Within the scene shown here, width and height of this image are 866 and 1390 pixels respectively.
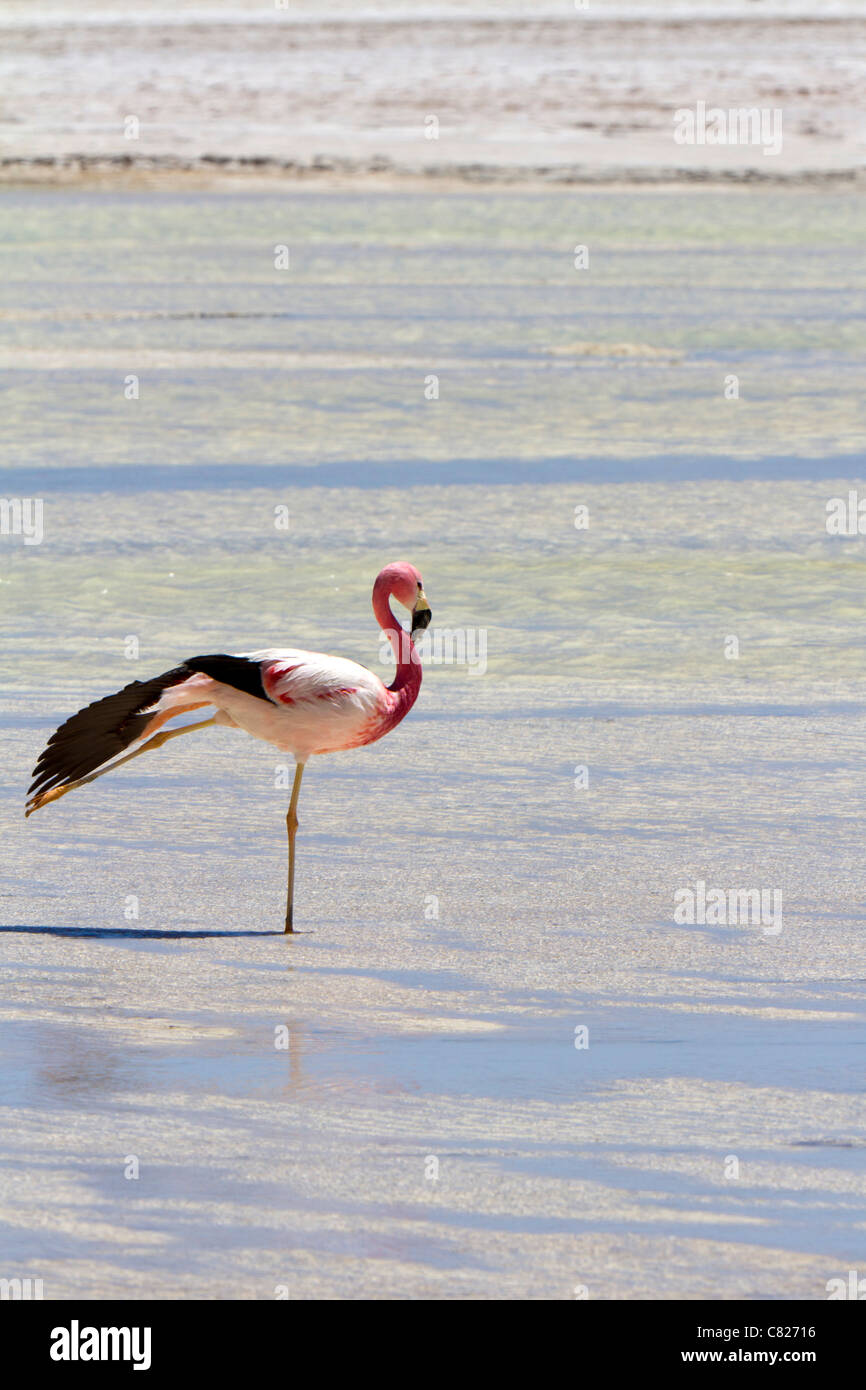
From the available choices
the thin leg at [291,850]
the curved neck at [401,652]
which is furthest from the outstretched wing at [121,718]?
the curved neck at [401,652]

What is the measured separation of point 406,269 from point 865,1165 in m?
20.8

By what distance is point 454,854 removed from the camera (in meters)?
7.16

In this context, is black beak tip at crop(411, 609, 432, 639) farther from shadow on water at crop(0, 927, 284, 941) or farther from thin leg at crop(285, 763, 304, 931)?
shadow on water at crop(0, 927, 284, 941)

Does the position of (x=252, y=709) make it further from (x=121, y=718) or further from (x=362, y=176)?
(x=362, y=176)

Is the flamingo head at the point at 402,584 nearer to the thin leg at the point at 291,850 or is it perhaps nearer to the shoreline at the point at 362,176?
the thin leg at the point at 291,850

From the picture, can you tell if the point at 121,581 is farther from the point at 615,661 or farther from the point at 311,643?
the point at 615,661

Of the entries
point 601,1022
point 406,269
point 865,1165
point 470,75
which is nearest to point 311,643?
point 601,1022

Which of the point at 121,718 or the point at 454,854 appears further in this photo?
the point at 454,854

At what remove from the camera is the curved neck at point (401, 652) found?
676cm

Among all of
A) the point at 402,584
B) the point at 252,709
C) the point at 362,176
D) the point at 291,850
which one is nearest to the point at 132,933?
the point at 291,850

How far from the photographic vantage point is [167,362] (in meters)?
18.5

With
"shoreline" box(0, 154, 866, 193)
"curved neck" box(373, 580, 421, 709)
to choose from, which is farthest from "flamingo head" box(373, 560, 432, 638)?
"shoreline" box(0, 154, 866, 193)

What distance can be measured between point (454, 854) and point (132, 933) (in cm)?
115

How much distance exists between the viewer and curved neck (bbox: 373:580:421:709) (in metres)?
6.76
